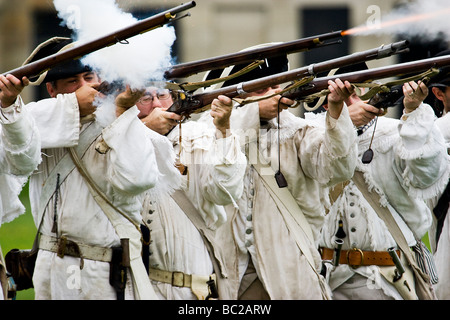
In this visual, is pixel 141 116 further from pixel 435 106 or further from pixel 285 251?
pixel 435 106

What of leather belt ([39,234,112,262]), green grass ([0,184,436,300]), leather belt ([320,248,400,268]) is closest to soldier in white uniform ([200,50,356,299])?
leather belt ([320,248,400,268])

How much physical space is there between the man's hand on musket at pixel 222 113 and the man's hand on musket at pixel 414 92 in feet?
3.76

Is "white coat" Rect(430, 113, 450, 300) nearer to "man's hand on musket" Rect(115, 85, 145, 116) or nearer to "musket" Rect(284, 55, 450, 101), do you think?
"musket" Rect(284, 55, 450, 101)

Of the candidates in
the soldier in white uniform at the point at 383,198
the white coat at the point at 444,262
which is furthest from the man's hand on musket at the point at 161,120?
the white coat at the point at 444,262

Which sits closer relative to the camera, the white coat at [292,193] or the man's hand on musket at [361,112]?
the white coat at [292,193]

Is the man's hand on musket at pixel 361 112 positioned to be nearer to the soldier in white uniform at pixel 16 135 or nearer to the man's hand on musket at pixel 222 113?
the man's hand on musket at pixel 222 113

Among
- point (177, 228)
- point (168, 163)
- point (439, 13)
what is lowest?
point (177, 228)

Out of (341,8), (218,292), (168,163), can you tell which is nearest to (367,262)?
(218,292)

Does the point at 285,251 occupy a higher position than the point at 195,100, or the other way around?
the point at 195,100

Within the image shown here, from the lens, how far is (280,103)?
19.7ft

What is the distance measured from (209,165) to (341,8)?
1823cm

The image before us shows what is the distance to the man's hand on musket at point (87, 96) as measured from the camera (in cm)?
522

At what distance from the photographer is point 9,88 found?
187 inches

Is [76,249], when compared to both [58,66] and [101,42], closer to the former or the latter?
[58,66]
